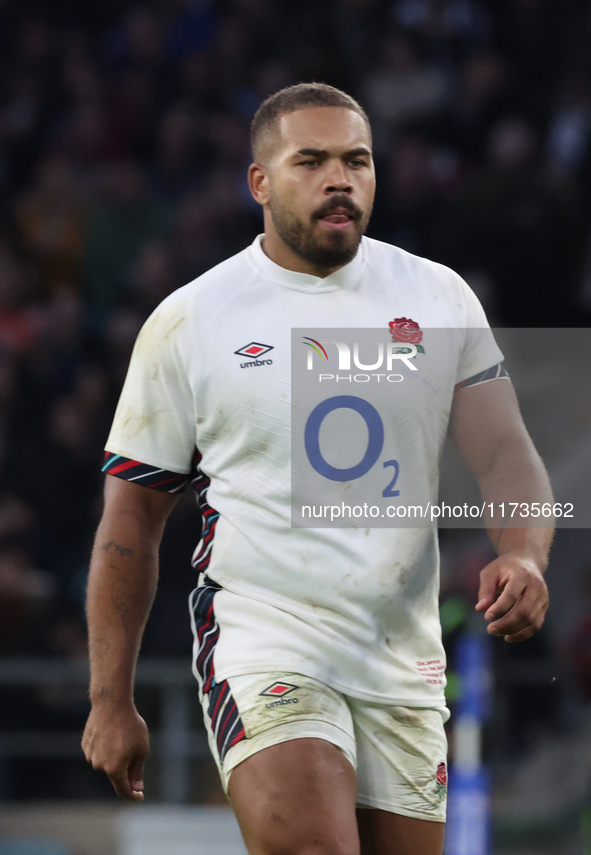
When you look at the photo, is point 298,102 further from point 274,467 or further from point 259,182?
point 274,467

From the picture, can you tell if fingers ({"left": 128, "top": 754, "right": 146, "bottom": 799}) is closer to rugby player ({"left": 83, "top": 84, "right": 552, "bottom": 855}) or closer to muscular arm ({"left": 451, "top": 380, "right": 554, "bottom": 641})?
rugby player ({"left": 83, "top": 84, "right": 552, "bottom": 855})

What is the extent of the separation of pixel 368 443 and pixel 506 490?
0.34 m

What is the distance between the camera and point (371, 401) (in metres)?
3.02

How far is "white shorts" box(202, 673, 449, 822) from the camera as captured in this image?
9.12 feet

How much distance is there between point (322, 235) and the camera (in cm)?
305

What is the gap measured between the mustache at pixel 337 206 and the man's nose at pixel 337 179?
2 centimetres

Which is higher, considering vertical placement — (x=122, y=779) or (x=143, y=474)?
(x=143, y=474)

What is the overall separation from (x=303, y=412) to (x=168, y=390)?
341mm

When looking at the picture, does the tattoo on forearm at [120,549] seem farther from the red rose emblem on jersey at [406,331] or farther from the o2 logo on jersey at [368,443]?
the red rose emblem on jersey at [406,331]

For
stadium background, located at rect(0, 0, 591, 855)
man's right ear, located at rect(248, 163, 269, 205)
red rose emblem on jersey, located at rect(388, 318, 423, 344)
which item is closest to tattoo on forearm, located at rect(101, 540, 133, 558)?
red rose emblem on jersey, located at rect(388, 318, 423, 344)

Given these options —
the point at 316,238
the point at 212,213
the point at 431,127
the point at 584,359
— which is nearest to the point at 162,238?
the point at 212,213

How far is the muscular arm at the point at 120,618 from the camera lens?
2914mm

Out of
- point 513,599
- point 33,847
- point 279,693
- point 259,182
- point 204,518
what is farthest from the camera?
point 33,847

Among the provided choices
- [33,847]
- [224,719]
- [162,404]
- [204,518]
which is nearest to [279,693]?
[224,719]
